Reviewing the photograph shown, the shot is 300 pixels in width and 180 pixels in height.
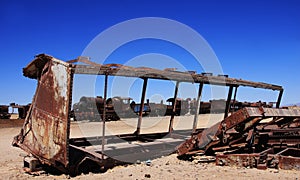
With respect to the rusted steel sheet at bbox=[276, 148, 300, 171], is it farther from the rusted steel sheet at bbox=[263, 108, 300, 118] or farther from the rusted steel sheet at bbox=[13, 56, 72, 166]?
the rusted steel sheet at bbox=[13, 56, 72, 166]

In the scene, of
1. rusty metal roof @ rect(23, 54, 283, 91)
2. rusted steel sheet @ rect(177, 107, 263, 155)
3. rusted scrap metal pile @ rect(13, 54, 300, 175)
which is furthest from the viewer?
rusty metal roof @ rect(23, 54, 283, 91)

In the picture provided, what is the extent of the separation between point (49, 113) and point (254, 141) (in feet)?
15.4

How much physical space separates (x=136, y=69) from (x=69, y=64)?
6.08 ft

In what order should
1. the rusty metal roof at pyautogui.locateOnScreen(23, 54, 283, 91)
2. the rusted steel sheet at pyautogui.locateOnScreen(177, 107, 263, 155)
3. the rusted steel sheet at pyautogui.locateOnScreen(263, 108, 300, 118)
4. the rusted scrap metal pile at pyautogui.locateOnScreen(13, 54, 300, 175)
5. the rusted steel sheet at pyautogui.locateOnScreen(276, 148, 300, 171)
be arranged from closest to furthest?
the rusted steel sheet at pyautogui.locateOnScreen(276, 148, 300, 171) → the rusted steel sheet at pyautogui.locateOnScreen(177, 107, 263, 155) → the rusted steel sheet at pyautogui.locateOnScreen(263, 108, 300, 118) → the rusted scrap metal pile at pyautogui.locateOnScreen(13, 54, 300, 175) → the rusty metal roof at pyautogui.locateOnScreen(23, 54, 283, 91)

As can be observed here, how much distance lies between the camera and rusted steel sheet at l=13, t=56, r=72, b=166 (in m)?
5.31

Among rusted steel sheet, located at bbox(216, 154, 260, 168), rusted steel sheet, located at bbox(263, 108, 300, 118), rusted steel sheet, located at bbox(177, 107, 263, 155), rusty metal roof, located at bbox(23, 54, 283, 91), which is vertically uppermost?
rusty metal roof, located at bbox(23, 54, 283, 91)

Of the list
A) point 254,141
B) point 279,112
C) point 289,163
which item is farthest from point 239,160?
point 254,141

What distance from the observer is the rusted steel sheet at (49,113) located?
531cm

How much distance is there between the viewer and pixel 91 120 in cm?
2495

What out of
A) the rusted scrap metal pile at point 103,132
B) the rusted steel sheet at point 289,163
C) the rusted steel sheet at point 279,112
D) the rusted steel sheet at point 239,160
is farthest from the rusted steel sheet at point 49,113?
the rusted steel sheet at point 289,163

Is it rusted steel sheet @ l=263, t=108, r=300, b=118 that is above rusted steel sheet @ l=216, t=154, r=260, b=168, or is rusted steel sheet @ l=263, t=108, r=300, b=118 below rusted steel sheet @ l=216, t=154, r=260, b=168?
above

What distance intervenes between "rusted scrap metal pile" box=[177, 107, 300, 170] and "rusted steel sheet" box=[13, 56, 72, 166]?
8.92 ft

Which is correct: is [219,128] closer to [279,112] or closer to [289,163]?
[279,112]

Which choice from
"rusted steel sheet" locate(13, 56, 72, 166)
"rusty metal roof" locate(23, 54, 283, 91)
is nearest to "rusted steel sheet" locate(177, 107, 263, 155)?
"rusty metal roof" locate(23, 54, 283, 91)
